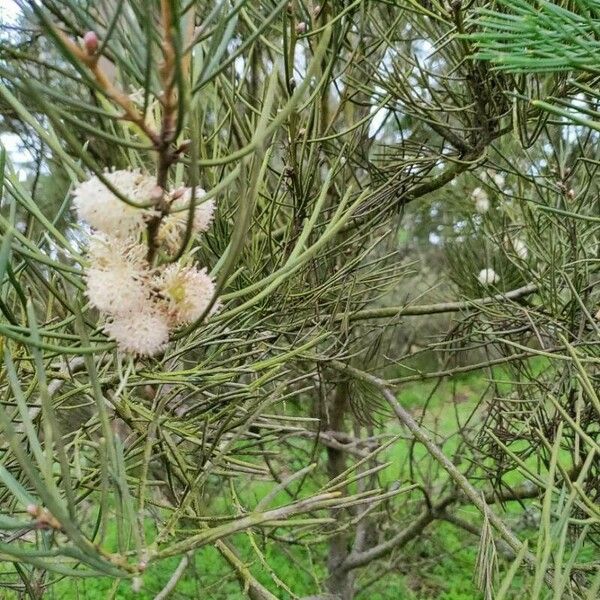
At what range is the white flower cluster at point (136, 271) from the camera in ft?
1.36

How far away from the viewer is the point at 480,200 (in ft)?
7.00

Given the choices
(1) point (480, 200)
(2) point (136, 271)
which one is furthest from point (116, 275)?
(1) point (480, 200)

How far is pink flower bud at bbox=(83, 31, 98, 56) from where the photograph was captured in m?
0.34

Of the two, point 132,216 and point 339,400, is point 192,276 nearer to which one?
point 132,216

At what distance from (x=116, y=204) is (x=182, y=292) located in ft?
0.25

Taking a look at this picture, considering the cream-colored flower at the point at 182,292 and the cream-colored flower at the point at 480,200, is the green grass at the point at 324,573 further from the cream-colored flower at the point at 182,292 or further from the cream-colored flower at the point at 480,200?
the cream-colored flower at the point at 182,292

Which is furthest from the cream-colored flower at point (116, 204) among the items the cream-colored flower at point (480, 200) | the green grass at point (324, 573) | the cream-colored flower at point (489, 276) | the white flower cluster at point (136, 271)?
the green grass at point (324, 573)

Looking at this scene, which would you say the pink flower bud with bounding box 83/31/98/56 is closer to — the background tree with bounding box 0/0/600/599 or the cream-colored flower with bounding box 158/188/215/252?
the background tree with bounding box 0/0/600/599

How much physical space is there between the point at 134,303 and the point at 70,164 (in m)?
0.11

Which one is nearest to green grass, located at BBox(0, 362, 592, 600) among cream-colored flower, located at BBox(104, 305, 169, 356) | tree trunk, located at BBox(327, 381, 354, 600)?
tree trunk, located at BBox(327, 381, 354, 600)

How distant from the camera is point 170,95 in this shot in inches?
14.1

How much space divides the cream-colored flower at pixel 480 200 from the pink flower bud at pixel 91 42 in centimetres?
183

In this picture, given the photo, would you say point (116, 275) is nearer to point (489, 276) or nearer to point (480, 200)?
point (489, 276)

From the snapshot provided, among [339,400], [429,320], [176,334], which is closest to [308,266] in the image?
[176,334]
